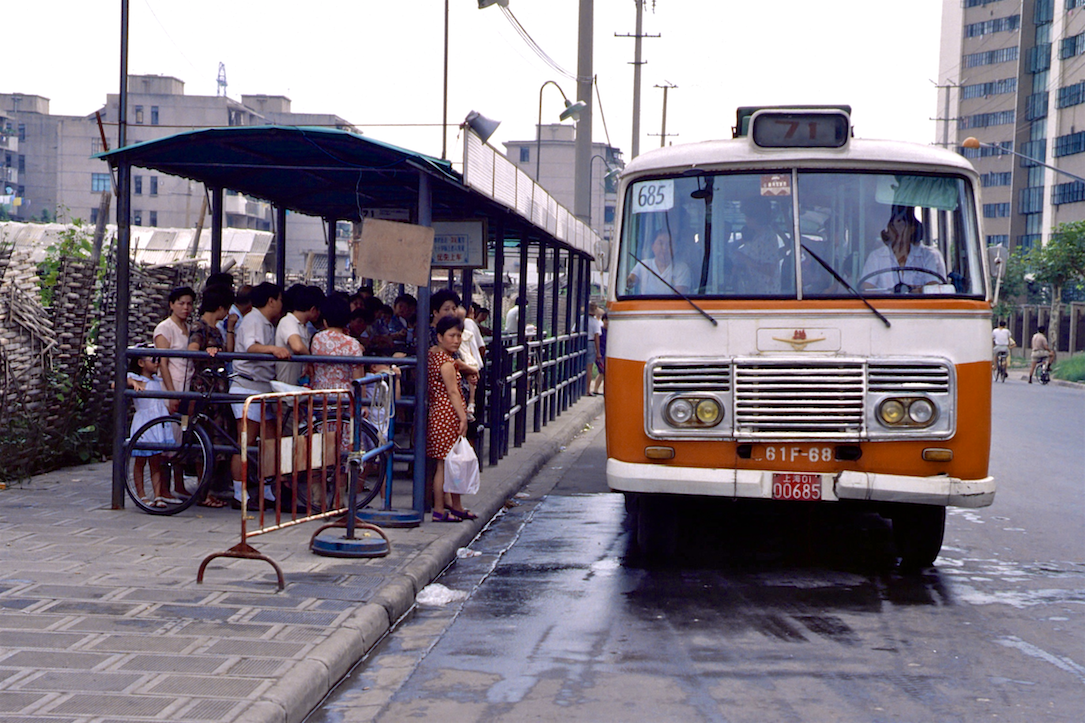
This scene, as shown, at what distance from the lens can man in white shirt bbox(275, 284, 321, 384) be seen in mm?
9227

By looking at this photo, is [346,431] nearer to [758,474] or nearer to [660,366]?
[660,366]

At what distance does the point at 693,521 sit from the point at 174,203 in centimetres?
9491

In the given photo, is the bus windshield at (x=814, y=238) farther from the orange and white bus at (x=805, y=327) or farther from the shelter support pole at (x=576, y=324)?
the shelter support pole at (x=576, y=324)

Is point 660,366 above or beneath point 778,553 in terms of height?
above

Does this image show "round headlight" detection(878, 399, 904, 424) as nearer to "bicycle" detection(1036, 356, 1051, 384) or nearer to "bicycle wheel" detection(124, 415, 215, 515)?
"bicycle wheel" detection(124, 415, 215, 515)

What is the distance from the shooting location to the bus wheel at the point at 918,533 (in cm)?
792

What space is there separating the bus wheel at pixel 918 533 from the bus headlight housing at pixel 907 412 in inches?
32.7

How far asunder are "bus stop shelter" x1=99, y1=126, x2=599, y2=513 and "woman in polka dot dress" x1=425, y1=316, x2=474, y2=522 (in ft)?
0.55

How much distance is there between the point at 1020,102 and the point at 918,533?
266ft

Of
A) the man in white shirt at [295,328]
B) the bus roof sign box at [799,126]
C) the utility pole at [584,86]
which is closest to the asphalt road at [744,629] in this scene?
the man in white shirt at [295,328]

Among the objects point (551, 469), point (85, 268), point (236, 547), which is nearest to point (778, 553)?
point (236, 547)

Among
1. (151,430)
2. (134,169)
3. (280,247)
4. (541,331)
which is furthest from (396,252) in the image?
(134,169)

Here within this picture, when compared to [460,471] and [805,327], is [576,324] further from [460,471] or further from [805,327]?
[805,327]

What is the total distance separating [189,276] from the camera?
13.8 meters
